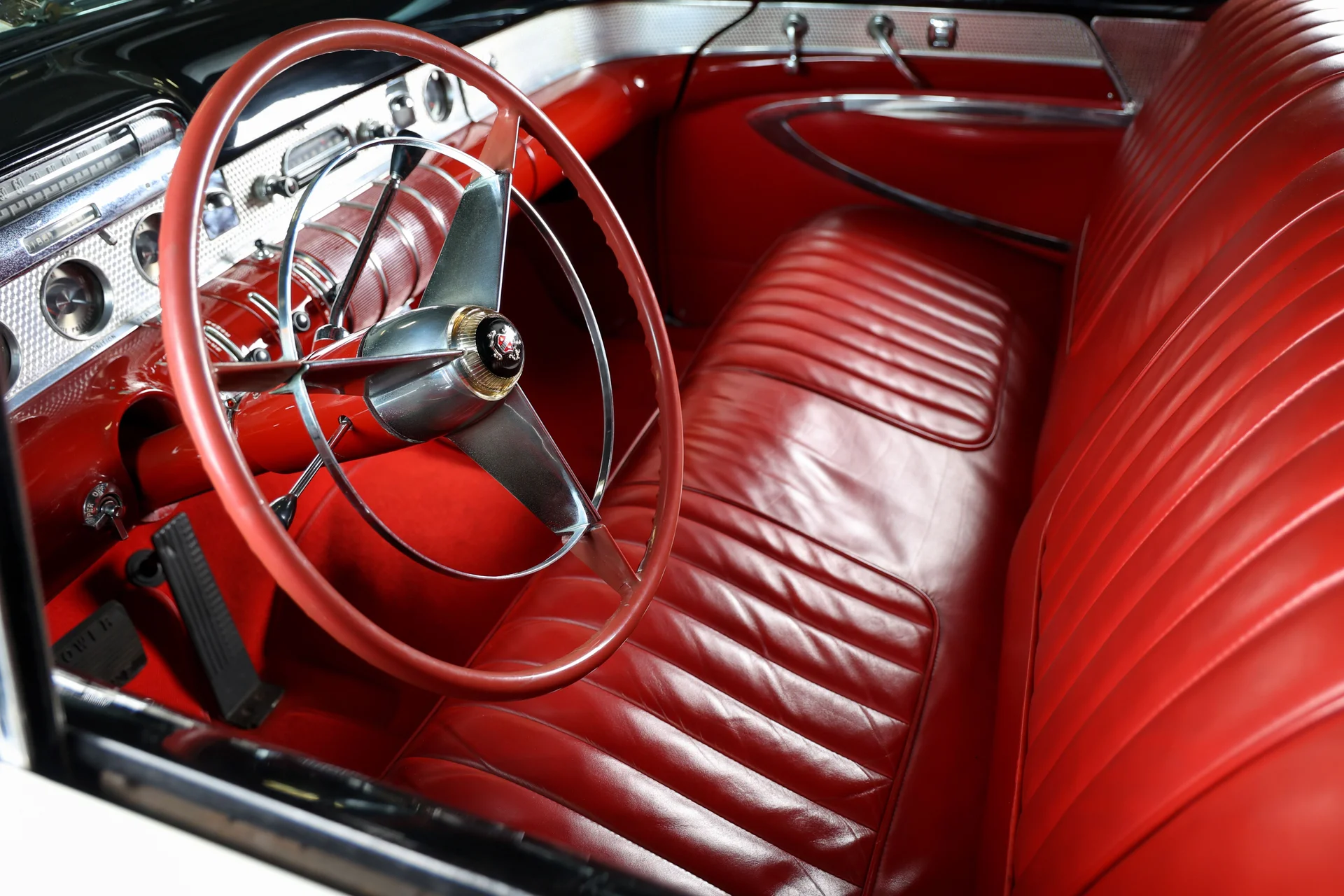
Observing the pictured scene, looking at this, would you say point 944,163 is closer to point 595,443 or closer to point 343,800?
point 595,443

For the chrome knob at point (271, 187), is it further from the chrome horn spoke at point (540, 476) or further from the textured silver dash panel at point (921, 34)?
the textured silver dash panel at point (921, 34)

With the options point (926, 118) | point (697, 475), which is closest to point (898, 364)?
point (697, 475)

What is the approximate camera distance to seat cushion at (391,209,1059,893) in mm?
962

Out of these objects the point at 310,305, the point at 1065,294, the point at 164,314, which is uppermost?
the point at 164,314

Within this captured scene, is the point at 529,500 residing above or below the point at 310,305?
below

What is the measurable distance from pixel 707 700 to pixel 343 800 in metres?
0.54

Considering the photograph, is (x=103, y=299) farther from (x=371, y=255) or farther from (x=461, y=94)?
(x=461, y=94)

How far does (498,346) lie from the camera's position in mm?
871

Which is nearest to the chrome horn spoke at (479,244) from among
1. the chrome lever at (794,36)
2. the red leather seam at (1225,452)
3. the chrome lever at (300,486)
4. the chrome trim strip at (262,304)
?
the chrome lever at (300,486)

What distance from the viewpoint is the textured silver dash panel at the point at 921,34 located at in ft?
5.89

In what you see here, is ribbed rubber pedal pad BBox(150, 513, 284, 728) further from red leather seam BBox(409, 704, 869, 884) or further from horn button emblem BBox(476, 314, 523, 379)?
horn button emblem BBox(476, 314, 523, 379)

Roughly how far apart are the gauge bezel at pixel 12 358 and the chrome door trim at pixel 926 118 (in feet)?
4.86

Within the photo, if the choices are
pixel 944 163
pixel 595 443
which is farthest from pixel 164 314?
pixel 944 163

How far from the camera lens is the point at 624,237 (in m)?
1.09
